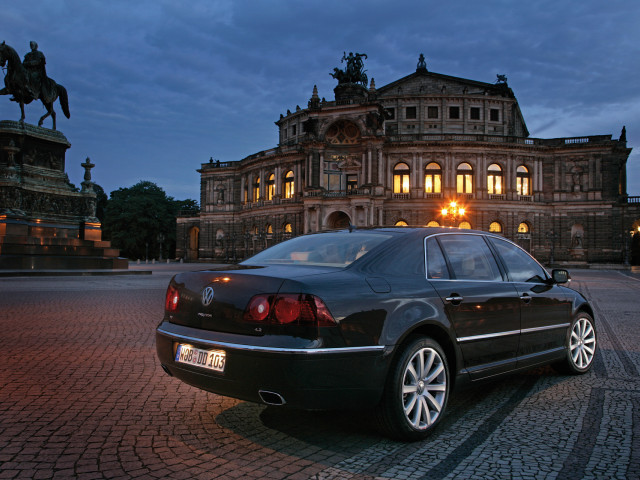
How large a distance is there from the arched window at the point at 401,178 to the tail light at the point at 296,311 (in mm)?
54279

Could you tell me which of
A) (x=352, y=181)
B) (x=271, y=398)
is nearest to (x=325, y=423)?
(x=271, y=398)

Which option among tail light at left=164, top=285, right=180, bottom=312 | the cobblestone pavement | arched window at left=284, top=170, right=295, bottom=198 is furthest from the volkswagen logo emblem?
arched window at left=284, top=170, right=295, bottom=198

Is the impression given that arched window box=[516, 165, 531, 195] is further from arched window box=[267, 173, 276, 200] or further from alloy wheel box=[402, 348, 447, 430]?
alloy wheel box=[402, 348, 447, 430]

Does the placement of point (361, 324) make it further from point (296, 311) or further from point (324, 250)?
point (324, 250)

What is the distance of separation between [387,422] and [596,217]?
192ft

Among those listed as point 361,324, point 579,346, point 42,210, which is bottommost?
point 579,346

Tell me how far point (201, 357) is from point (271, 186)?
6127cm

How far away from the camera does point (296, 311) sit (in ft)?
10.6

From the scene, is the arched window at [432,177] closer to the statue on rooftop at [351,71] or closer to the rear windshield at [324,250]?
the statue on rooftop at [351,71]

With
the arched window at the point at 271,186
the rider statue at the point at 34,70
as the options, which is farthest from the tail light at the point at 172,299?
the arched window at the point at 271,186

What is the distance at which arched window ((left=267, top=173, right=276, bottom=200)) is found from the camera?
207ft

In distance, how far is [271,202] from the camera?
6266 centimetres

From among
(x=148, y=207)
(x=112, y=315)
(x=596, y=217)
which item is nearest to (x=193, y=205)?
(x=148, y=207)

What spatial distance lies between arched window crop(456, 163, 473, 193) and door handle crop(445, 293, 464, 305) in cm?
5374
